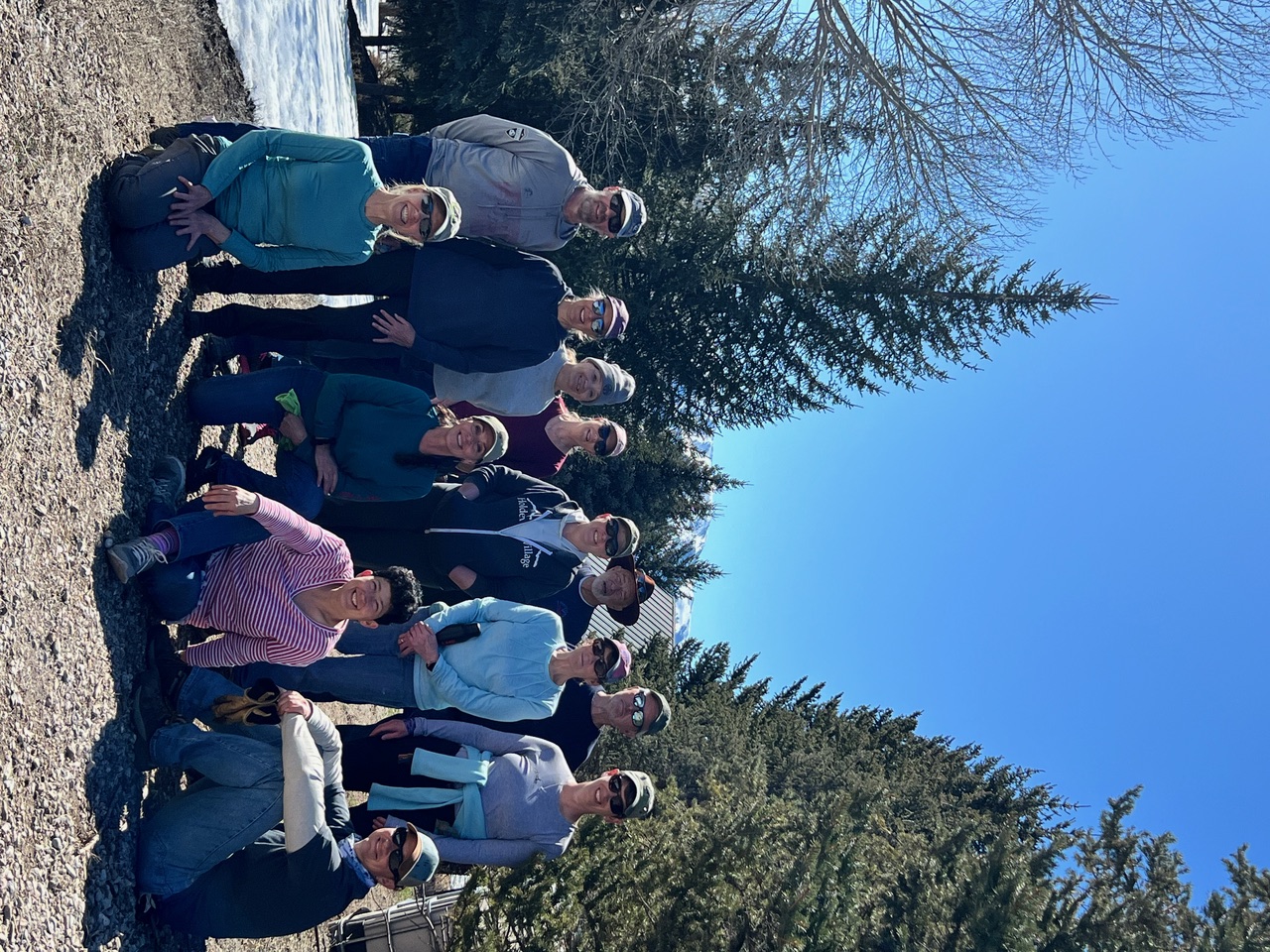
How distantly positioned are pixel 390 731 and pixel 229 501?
1992mm

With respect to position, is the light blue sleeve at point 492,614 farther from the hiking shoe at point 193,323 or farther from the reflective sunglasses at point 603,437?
the hiking shoe at point 193,323

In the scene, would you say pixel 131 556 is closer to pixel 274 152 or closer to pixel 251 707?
pixel 251 707

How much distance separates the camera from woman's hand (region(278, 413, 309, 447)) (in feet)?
18.5

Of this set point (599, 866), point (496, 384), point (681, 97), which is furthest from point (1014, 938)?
point (681, 97)

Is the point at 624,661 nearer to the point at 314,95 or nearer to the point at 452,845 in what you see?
the point at 452,845

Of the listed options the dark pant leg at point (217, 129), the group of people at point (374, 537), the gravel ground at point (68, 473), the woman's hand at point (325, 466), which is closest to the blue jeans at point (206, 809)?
the group of people at point (374, 537)

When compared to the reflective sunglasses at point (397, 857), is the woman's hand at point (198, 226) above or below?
above

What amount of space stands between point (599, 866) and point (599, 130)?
8144 millimetres

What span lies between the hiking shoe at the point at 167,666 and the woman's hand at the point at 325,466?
3.81 ft

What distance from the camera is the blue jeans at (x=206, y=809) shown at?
15.5 feet

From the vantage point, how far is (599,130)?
1157 cm

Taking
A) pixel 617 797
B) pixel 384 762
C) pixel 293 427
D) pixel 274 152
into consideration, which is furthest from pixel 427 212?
pixel 617 797

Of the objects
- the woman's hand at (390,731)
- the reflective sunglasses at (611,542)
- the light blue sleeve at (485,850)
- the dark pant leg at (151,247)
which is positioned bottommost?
the light blue sleeve at (485,850)

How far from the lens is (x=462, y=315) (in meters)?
5.91
